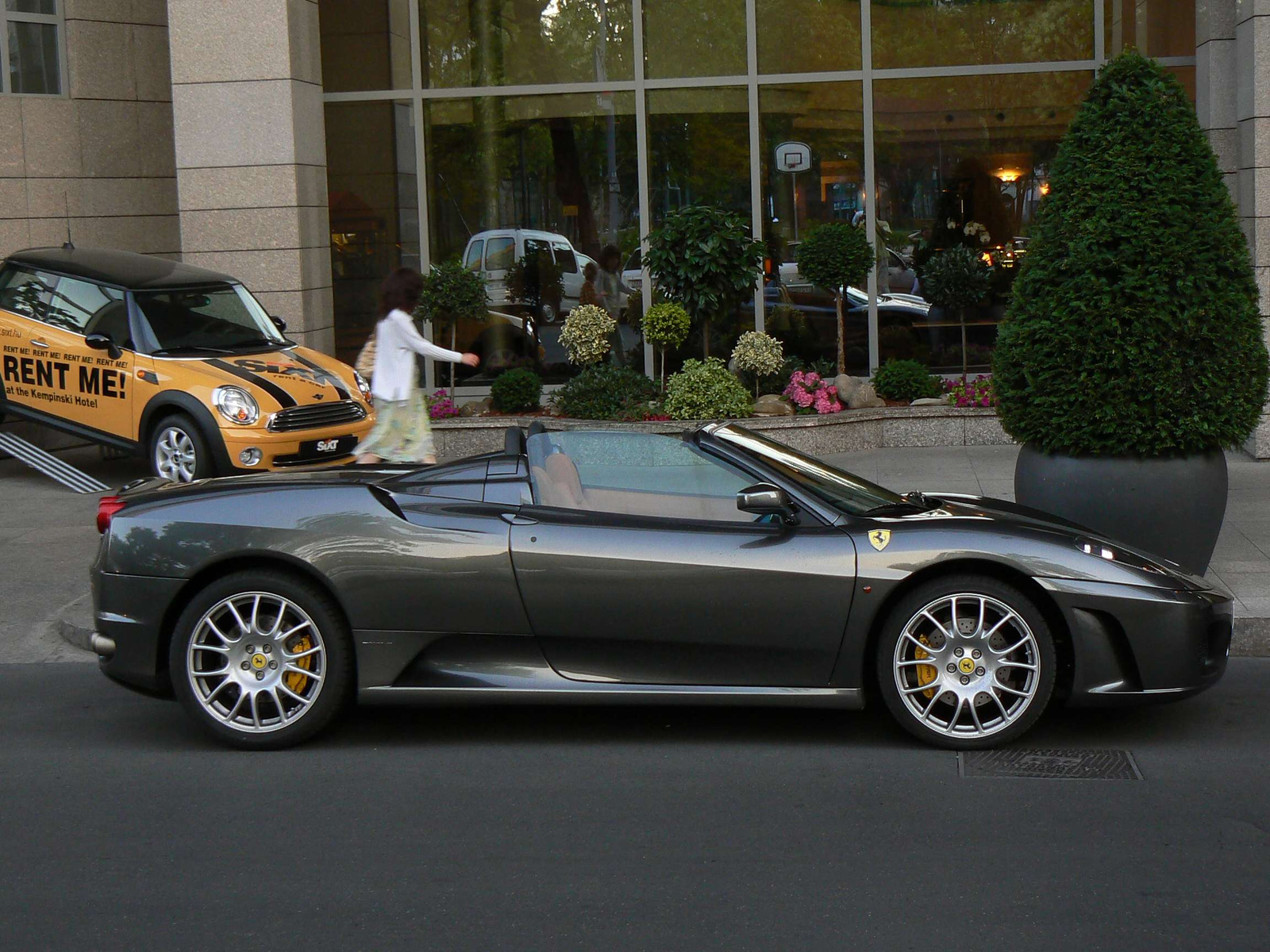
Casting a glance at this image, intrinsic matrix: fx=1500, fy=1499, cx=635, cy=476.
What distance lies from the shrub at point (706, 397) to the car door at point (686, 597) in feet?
25.3

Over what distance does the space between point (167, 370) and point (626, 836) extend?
27.3ft

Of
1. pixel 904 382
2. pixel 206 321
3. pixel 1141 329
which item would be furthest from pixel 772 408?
pixel 1141 329

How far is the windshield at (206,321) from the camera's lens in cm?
1245

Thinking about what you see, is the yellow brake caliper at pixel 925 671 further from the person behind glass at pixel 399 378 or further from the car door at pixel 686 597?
the person behind glass at pixel 399 378

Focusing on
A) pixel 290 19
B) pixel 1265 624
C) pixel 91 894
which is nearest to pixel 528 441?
pixel 91 894

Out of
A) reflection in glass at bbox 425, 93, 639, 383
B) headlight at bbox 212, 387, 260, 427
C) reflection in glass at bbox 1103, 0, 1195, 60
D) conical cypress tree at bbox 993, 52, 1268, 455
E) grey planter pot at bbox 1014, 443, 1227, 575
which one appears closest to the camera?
conical cypress tree at bbox 993, 52, 1268, 455

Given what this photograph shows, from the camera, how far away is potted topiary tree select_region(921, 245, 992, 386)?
1484 cm

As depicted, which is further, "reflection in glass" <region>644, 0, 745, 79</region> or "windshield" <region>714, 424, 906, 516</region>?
"reflection in glass" <region>644, 0, 745, 79</region>

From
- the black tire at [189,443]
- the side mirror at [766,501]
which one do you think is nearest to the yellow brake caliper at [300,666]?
the side mirror at [766,501]

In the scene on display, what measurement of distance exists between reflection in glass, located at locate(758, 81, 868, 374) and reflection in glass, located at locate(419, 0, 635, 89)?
167 cm

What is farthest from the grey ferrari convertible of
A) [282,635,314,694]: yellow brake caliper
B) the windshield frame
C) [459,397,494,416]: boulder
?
[459,397,494,416]: boulder

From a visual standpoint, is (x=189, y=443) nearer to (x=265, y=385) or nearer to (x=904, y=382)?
(x=265, y=385)

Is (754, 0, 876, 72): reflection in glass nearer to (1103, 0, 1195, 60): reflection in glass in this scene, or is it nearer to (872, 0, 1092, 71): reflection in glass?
(872, 0, 1092, 71): reflection in glass

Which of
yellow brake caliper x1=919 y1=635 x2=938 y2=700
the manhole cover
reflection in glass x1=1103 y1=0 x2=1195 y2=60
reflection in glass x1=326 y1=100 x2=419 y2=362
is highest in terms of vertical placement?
reflection in glass x1=1103 y1=0 x2=1195 y2=60
